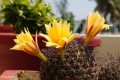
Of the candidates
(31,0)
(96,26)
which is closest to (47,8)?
(31,0)

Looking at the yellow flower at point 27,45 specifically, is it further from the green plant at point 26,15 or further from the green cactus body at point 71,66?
the green plant at point 26,15

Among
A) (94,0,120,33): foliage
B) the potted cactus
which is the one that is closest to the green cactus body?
the potted cactus

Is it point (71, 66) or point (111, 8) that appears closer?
point (71, 66)

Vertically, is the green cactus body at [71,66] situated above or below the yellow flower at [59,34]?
below

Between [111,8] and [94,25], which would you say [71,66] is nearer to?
[94,25]

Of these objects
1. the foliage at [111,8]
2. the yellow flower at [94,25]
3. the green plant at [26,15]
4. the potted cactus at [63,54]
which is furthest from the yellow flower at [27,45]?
the foliage at [111,8]

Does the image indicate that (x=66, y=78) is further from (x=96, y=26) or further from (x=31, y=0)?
(x=31, y=0)

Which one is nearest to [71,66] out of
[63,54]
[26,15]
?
[63,54]

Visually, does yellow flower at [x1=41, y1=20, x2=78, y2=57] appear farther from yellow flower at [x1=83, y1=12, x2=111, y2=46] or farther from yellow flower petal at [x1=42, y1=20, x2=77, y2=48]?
yellow flower at [x1=83, y1=12, x2=111, y2=46]
